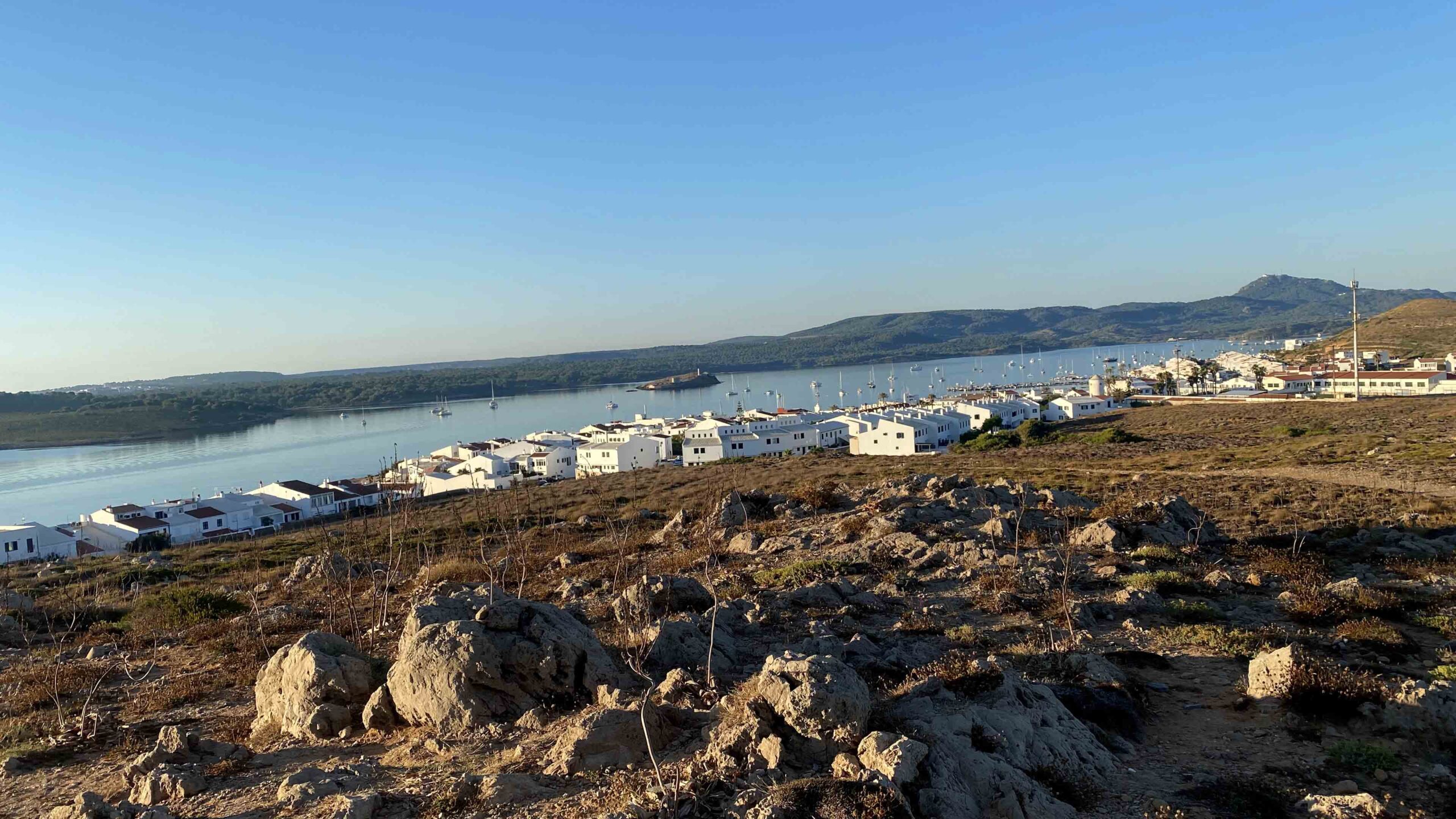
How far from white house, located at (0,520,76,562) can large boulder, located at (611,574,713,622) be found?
38.2m

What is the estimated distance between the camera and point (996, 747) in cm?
491

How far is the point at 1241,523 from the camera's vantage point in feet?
51.6

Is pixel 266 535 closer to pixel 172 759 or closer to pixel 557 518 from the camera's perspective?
pixel 557 518

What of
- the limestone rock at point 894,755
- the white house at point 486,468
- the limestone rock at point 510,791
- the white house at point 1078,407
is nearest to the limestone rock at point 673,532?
the limestone rock at point 510,791

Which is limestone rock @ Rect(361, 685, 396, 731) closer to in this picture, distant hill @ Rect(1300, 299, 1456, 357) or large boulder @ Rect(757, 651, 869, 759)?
large boulder @ Rect(757, 651, 869, 759)

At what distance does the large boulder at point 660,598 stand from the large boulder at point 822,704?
13.1ft

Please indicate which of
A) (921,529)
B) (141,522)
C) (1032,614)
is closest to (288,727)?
(1032,614)

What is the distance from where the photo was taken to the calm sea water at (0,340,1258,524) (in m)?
67.1

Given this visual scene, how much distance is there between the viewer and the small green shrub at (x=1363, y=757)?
202 inches

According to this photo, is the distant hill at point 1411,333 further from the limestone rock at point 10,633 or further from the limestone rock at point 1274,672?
the limestone rock at point 10,633

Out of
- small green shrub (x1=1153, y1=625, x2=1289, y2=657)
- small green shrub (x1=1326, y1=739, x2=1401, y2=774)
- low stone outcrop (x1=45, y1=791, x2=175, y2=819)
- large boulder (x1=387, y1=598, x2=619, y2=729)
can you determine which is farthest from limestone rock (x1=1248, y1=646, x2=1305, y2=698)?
low stone outcrop (x1=45, y1=791, x2=175, y2=819)

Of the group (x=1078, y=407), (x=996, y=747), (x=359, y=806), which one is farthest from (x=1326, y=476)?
(x=1078, y=407)

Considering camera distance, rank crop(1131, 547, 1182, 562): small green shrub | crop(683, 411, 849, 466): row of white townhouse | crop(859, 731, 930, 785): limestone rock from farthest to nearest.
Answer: crop(683, 411, 849, 466): row of white townhouse < crop(1131, 547, 1182, 562): small green shrub < crop(859, 731, 930, 785): limestone rock

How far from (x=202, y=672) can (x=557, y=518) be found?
1802 centimetres
